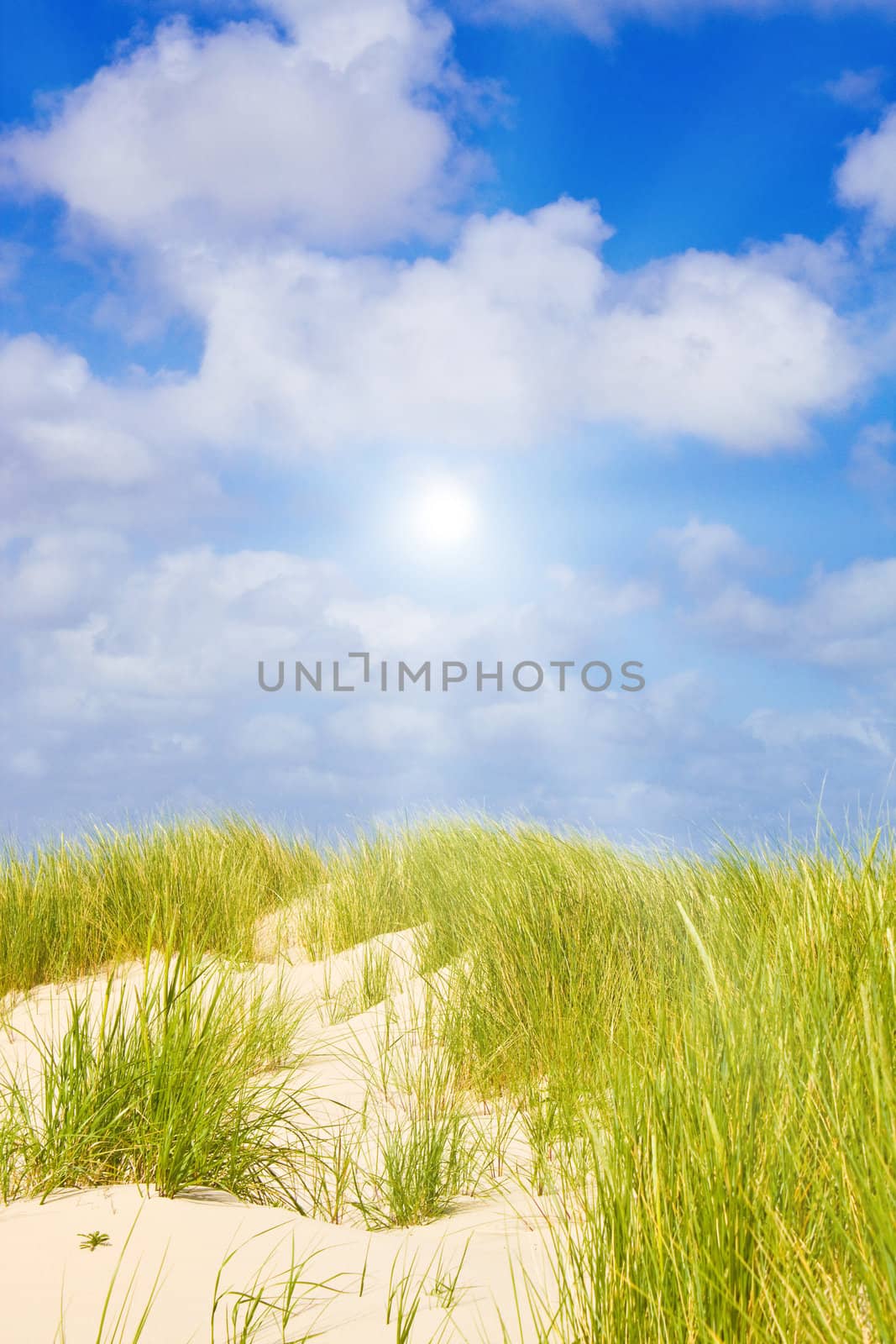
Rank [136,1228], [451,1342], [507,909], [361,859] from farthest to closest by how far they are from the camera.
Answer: [361,859], [507,909], [136,1228], [451,1342]

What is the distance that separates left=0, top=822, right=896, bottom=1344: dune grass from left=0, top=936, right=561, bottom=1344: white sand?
13cm

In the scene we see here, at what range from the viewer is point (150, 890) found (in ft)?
23.3

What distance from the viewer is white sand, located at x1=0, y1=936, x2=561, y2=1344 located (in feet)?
6.51

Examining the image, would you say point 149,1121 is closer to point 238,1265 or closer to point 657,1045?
point 238,1265

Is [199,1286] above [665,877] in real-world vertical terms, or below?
below

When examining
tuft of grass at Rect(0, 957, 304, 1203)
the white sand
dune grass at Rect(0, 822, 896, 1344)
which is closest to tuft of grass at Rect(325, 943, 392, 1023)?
dune grass at Rect(0, 822, 896, 1344)

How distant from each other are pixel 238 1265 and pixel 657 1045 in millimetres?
1083

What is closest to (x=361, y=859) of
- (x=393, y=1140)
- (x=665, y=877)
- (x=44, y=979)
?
(x=44, y=979)

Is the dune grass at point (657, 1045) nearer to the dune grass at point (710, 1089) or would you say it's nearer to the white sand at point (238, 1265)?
the dune grass at point (710, 1089)

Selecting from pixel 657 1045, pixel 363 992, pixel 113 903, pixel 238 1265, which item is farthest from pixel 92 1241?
pixel 113 903

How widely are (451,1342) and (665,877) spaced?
3622mm

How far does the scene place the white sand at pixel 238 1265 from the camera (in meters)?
1.98

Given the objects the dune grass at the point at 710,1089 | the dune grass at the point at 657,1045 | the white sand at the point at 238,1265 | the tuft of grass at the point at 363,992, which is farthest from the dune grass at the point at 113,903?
the white sand at the point at 238,1265

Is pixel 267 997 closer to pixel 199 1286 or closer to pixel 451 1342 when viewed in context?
pixel 199 1286
